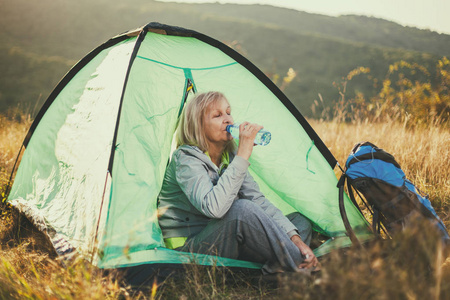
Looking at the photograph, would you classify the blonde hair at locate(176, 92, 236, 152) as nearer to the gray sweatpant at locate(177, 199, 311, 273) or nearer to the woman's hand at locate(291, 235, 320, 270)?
the gray sweatpant at locate(177, 199, 311, 273)

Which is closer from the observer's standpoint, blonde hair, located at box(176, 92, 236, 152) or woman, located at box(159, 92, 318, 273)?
woman, located at box(159, 92, 318, 273)

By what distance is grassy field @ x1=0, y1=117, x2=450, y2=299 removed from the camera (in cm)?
121

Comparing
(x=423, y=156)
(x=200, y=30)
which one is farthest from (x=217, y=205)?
(x=200, y=30)

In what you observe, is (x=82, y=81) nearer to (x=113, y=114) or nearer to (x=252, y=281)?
(x=113, y=114)

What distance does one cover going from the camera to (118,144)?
2.07 metres

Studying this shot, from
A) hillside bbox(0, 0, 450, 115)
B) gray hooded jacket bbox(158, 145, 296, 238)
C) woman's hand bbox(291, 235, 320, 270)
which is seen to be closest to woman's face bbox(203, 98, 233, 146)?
gray hooded jacket bbox(158, 145, 296, 238)

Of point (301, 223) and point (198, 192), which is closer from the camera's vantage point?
point (198, 192)

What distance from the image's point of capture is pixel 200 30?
25.6 meters

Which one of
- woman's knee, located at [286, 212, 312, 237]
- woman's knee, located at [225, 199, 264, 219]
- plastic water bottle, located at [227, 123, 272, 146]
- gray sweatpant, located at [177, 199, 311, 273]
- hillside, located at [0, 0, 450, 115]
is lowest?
woman's knee, located at [286, 212, 312, 237]

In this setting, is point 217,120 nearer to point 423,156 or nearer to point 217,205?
point 217,205

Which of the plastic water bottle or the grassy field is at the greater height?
the plastic water bottle

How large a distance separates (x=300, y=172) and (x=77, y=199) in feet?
4.71

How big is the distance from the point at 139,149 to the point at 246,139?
64 cm

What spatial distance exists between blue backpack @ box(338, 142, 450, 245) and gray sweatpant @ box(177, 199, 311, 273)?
38cm
